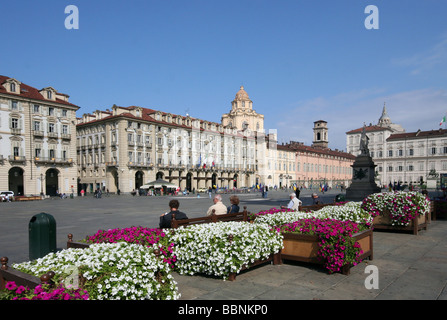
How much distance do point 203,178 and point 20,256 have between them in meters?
68.5

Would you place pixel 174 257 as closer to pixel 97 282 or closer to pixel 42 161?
pixel 97 282

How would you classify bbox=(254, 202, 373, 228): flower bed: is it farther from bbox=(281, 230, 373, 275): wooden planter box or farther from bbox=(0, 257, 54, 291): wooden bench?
bbox=(0, 257, 54, 291): wooden bench

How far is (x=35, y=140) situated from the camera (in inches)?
2069

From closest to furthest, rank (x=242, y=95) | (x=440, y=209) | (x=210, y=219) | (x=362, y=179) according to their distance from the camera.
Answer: (x=210, y=219) < (x=440, y=209) < (x=362, y=179) < (x=242, y=95)

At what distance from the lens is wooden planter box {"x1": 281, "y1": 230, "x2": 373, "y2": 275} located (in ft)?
22.4

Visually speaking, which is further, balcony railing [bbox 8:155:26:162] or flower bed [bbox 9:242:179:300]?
balcony railing [bbox 8:155:26:162]

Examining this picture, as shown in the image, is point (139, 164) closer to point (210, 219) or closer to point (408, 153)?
point (210, 219)

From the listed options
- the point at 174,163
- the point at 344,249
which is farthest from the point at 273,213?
the point at 174,163

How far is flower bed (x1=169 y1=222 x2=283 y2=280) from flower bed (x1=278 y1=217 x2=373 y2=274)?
1.83 ft

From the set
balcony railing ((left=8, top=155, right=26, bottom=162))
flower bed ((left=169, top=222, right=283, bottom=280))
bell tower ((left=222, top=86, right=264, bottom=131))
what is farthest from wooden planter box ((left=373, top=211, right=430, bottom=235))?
bell tower ((left=222, top=86, right=264, bottom=131))

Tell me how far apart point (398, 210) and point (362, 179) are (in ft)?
42.3

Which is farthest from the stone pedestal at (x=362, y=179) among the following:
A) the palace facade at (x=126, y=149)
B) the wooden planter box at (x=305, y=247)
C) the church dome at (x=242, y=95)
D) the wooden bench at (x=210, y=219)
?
the church dome at (x=242, y=95)

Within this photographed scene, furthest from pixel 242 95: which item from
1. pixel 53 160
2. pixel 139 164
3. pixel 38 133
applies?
pixel 38 133
